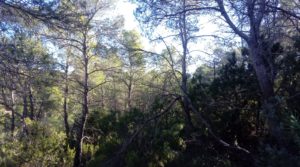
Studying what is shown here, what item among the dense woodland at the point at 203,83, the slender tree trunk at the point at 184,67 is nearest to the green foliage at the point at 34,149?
the dense woodland at the point at 203,83

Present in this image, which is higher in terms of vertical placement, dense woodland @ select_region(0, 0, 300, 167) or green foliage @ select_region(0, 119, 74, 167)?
dense woodland @ select_region(0, 0, 300, 167)

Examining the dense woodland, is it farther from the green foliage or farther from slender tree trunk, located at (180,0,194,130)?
the green foliage

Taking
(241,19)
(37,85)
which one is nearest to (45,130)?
(37,85)

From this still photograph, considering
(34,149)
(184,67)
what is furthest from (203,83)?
(34,149)

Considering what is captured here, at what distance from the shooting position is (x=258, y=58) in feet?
23.6

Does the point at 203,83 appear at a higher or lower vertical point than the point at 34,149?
higher

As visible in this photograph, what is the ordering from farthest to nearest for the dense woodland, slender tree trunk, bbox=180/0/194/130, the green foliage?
the green foliage < slender tree trunk, bbox=180/0/194/130 < the dense woodland

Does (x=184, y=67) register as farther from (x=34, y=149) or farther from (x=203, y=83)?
(x=34, y=149)

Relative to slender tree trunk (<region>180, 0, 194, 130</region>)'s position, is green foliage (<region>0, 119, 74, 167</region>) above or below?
below

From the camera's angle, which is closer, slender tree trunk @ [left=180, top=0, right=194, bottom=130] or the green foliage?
slender tree trunk @ [left=180, top=0, right=194, bottom=130]

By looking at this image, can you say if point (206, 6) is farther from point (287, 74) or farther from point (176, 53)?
point (176, 53)

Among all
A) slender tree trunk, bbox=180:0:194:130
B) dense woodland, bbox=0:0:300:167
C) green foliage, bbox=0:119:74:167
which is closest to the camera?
dense woodland, bbox=0:0:300:167

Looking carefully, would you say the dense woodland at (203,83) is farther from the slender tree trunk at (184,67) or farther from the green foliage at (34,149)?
the green foliage at (34,149)

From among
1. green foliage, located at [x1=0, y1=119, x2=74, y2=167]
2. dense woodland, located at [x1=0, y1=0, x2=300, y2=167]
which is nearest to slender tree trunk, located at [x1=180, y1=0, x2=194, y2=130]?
dense woodland, located at [x1=0, y1=0, x2=300, y2=167]
